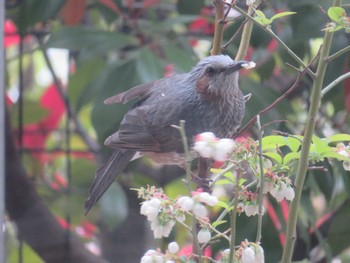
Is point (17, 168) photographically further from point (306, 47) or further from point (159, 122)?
point (306, 47)

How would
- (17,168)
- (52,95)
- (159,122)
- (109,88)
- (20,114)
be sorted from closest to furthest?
(159,122)
(109,88)
(17,168)
(20,114)
(52,95)

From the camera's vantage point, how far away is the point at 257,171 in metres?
0.99

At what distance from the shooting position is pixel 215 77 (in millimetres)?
1575

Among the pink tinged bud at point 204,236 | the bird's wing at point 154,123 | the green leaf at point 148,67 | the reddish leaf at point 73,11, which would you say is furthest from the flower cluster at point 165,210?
the reddish leaf at point 73,11

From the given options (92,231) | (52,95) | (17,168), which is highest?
(52,95)

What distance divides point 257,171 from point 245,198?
39 mm

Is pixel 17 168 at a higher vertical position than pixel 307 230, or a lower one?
higher

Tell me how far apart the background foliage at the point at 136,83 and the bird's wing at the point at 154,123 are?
64 mm

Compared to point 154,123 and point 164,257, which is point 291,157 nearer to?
point 164,257

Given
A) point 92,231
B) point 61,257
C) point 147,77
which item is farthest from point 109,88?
point 92,231

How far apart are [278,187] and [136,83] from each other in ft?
3.20

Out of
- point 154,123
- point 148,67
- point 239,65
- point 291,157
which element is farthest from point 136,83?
point 291,157

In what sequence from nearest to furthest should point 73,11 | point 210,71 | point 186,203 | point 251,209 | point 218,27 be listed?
point 186,203 < point 251,209 < point 218,27 < point 210,71 < point 73,11

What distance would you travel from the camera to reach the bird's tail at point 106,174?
5.35 feet
